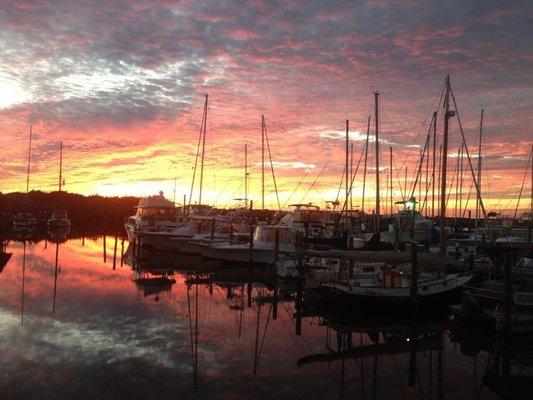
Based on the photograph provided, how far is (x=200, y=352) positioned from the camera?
1599 centimetres

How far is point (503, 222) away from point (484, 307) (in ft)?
145

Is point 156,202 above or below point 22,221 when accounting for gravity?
above

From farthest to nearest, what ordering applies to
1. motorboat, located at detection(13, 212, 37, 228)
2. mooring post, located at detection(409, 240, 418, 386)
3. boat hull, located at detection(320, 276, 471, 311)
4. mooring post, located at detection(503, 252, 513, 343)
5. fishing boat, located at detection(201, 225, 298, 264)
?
motorboat, located at detection(13, 212, 37, 228) → fishing boat, located at detection(201, 225, 298, 264) → boat hull, located at detection(320, 276, 471, 311) → mooring post, located at detection(503, 252, 513, 343) → mooring post, located at detection(409, 240, 418, 386)

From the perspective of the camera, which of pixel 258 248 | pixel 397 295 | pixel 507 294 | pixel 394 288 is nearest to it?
pixel 507 294

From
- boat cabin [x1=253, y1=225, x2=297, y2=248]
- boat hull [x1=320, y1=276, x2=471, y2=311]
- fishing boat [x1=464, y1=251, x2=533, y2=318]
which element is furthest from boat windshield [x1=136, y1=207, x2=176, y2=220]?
fishing boat [x1=464, y1=251, x2=533, y2=318]

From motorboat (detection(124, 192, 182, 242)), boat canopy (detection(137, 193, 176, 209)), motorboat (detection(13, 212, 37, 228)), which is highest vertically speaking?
boat canopy (detection(137, 193, 176, 209))

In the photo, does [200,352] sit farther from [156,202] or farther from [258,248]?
[156,202]

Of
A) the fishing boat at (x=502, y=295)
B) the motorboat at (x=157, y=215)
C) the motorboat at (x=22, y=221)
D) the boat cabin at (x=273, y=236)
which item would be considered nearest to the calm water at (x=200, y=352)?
the fishing boat at (x=502, y=295)

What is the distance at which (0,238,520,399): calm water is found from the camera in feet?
42.2

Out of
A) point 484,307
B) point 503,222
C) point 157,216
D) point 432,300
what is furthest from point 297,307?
point 503,222

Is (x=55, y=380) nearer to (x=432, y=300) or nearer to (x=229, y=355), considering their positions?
(x=229, y=355)

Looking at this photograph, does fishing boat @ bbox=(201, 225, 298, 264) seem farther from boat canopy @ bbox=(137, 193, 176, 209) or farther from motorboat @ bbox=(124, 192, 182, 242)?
boat canopy @ bbox=(137, 193, 176, 209)

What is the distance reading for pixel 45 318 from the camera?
20.2 meters

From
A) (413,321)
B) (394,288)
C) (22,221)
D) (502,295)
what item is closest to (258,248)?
(394,288)
